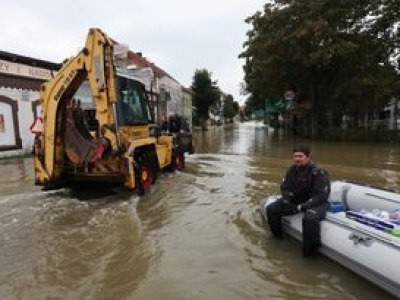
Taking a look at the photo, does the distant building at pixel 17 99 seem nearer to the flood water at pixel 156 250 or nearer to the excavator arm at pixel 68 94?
the flood water at pixel 156 250

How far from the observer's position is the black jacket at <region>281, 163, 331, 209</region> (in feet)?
19.8

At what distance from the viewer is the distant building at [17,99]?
19.9 metres

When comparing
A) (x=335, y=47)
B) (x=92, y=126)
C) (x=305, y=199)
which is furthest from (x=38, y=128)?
(x=335, y=47)

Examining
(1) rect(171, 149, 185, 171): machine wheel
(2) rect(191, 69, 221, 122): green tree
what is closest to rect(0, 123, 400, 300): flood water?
(1) rect(171, 149, 185, 171): machine wheel

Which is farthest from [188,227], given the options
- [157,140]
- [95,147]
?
[157,140]

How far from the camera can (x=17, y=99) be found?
20.7m

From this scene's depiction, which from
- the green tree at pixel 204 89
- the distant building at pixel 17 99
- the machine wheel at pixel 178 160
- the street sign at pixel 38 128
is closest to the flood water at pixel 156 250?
the street sign at pixel 38 128

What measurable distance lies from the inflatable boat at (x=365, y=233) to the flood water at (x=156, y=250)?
9.6 inches

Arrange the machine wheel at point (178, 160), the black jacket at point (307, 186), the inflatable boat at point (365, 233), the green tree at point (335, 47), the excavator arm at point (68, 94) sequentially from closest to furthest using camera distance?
the inflatable boat at point (365, 233) < the black jacket at point (307, 186) < the excavator arm at point (68, 94) < the machine wheel at point (178, 160) < the green tree at point (335, 47)

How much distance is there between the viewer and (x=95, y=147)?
29.5 ft

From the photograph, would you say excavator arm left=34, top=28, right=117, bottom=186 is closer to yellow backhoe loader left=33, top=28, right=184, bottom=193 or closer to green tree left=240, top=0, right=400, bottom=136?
yellow backhoe loader left=33, top=28, right=184, bottom=193

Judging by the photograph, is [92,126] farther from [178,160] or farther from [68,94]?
[178,160]

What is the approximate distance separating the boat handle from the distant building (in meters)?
17.8

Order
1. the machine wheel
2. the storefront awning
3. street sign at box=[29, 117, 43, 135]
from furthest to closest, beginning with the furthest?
1. the storefront awning
2. the machine wheel
3. street sign at box=[29, 117, 43, 135]
